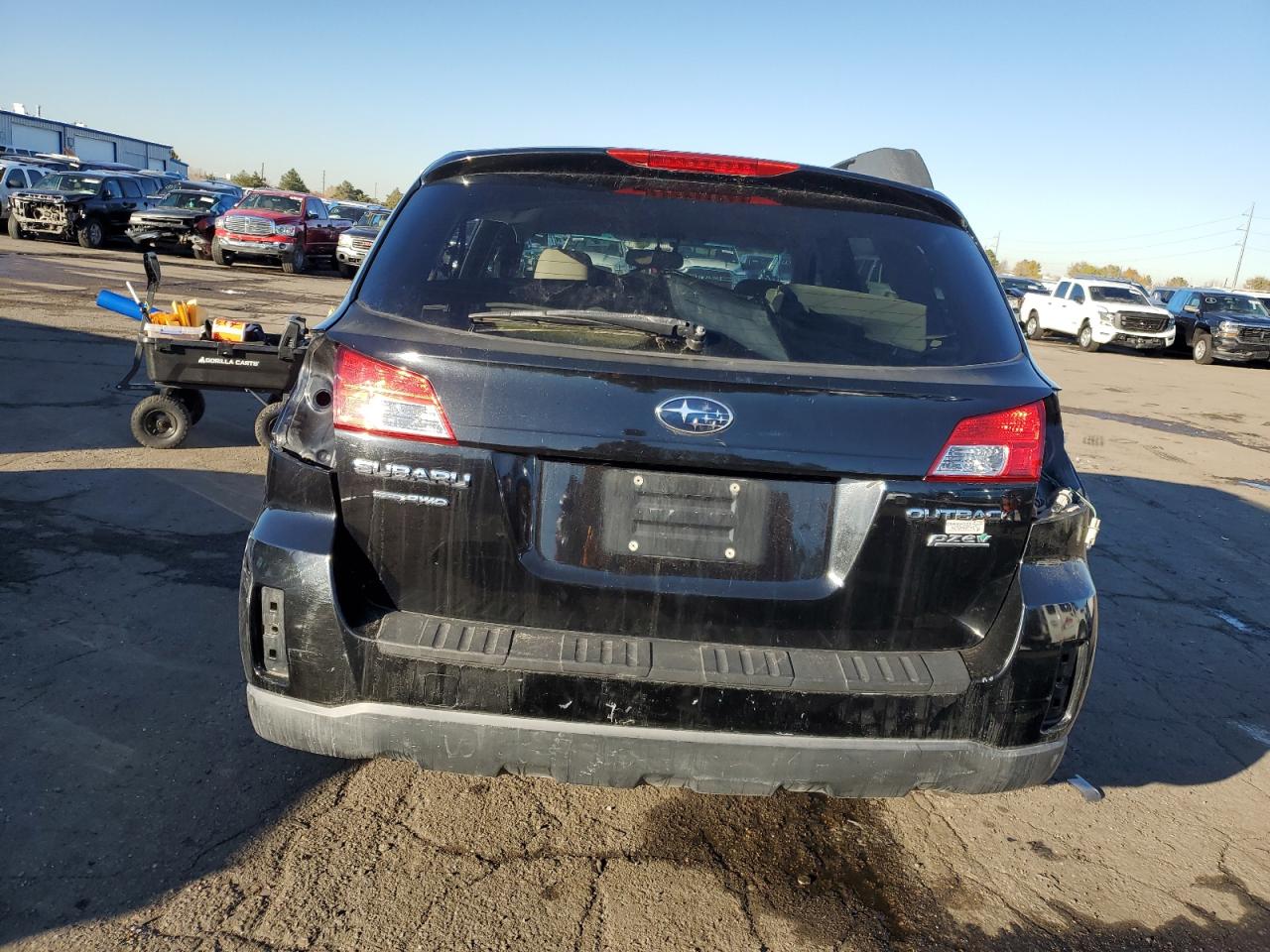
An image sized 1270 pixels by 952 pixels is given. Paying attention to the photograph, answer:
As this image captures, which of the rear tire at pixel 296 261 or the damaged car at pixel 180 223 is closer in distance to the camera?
the rear tire at pixel 296 261

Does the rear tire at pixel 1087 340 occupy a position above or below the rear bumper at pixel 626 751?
below

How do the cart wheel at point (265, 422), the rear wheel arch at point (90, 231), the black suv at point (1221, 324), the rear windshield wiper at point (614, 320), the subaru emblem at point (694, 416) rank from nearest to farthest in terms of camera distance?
the subaru emblem at point (694, 416), the rear windshield wiper at point (614, 320), the cart wheel at point (265, 422), the black suv at point (1221, 324), the rear wheel arch at point (90, 231)

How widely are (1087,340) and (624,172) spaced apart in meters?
28.1

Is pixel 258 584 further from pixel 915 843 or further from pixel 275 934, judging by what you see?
pixel 915 843

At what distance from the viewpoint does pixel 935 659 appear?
97.6 inches

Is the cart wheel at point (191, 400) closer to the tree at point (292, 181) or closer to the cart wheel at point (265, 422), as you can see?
the cart wheel at point (265, 422)

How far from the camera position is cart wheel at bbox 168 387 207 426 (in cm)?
730

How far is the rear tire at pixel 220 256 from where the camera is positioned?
24.6m

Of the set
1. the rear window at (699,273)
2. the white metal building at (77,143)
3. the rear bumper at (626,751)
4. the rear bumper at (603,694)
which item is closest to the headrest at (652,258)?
the rear window at (699,273)

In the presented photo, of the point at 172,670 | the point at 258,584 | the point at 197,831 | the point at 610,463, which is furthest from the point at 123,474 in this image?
the point at 610,463

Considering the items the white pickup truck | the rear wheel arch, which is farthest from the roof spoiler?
the rear wheel arch

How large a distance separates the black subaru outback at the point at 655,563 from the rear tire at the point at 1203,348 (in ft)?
91.0

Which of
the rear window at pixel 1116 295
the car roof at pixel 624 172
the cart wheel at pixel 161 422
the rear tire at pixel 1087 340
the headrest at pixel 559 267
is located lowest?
the rear tire at pixel 1087 340

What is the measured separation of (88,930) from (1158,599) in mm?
5563
